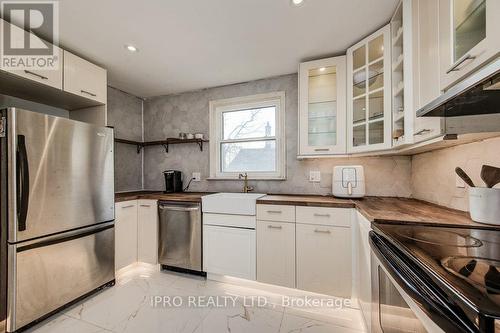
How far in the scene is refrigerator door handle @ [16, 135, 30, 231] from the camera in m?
1.39

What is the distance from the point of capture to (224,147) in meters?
2.83

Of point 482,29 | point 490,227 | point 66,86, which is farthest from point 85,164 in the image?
point 490,227

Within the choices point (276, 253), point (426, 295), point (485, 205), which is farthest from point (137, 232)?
point (485, 205)

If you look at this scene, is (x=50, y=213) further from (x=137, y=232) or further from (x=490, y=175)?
(x=490, y=175)

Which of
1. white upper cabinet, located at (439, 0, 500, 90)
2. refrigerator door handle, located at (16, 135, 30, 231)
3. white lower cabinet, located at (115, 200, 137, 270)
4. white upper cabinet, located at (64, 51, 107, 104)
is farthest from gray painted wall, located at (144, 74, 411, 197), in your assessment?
refrigerator door handle, located at (16, 135, 30, 231)

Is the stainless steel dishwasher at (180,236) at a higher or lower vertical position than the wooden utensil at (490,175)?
lower

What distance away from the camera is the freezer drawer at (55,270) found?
1.40 metres

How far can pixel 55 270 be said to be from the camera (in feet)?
5.25

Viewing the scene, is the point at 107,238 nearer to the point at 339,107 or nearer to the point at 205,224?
the point at 205,224

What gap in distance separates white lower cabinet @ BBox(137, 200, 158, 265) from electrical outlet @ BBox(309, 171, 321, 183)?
1766mm

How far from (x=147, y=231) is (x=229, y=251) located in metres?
1.02

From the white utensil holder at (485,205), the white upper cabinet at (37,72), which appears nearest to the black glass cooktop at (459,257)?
the white utensil holder at (485,205)

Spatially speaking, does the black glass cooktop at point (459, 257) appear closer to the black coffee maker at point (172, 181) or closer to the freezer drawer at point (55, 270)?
the freezer drawer at point (55, 270)

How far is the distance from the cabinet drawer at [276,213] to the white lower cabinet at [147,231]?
4.01ft
